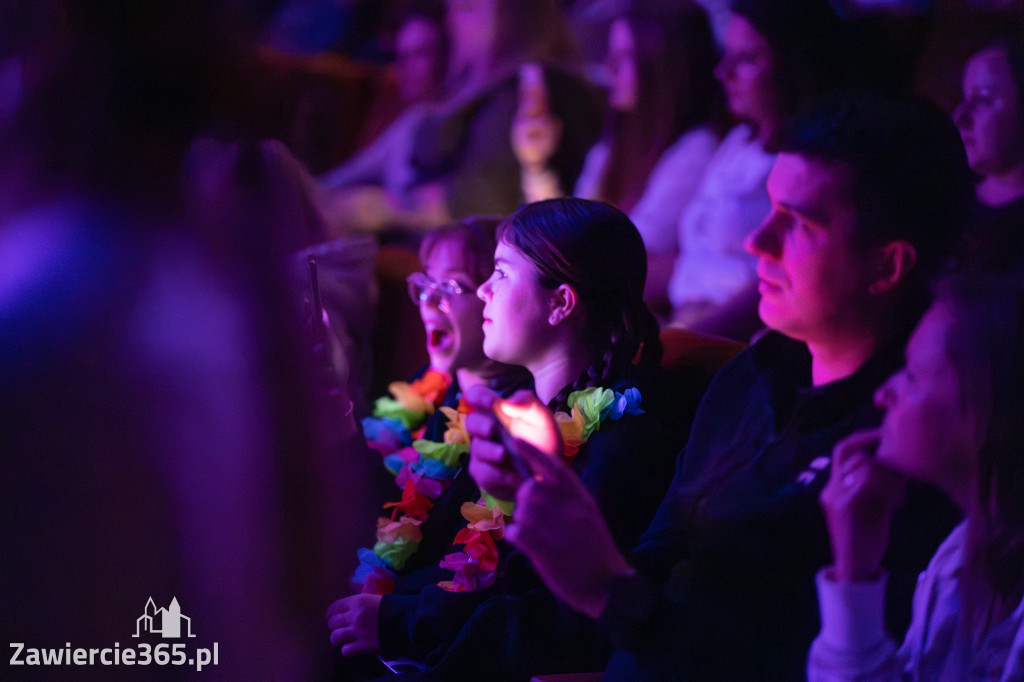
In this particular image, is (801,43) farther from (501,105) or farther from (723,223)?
(501,105)

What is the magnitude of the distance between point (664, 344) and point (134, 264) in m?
0.76

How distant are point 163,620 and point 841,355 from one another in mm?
875

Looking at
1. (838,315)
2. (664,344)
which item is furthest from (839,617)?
(664,344)

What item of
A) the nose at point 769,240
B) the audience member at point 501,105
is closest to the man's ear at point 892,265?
the nose at point 769,240

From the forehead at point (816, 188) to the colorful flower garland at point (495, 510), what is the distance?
1.06 ft

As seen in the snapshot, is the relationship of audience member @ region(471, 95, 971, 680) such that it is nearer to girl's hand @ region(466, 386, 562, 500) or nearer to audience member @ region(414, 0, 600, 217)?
girl's hand @ region(466, 386, 562, 500)

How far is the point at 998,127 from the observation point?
1.02m

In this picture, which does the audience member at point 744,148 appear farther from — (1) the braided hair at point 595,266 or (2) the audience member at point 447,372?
(2) the audience member at point 447,372

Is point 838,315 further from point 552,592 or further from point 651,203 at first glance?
point 651,203

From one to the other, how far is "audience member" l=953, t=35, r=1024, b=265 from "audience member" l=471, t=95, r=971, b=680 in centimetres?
11

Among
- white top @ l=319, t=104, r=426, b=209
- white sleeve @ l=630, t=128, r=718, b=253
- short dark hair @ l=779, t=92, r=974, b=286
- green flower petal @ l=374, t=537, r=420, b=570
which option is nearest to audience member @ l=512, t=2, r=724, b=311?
white sleeve @ l=630, t=128, r=718, b=253

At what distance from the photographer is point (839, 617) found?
0.86 meters

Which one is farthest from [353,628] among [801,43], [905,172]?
[801,43]

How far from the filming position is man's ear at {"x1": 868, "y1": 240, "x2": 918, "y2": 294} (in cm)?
87
